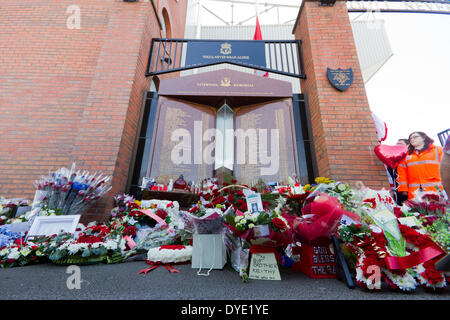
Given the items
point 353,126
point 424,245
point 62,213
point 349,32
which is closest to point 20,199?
point 62,213

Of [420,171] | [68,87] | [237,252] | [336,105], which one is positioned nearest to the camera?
[237,252]

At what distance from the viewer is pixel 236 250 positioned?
1725 millimetres

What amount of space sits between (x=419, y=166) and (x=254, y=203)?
9.83ft

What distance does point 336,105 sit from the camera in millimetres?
3689

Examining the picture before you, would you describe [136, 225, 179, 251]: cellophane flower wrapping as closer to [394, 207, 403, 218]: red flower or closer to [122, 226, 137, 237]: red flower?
[122, 226, 137, 237]: red flower

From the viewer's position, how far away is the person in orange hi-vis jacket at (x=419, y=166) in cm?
309

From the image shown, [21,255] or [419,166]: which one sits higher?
[419,166]

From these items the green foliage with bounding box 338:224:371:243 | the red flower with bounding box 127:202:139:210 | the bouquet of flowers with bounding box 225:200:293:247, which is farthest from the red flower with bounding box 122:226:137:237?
the green foliage with bounding box 338:224:371:243

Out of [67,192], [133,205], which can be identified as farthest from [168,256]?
[67,192]

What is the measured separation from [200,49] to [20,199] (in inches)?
158

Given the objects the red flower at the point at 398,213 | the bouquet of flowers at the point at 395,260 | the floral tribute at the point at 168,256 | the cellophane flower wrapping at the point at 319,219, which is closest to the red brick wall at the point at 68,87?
the floral tribute at the point at 168,256

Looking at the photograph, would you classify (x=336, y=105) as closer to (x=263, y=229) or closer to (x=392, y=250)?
(x=392, y=250)

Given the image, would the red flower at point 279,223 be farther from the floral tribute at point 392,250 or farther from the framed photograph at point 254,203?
the floral tribute at point 392,250

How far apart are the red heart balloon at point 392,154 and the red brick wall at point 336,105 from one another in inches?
8.4
